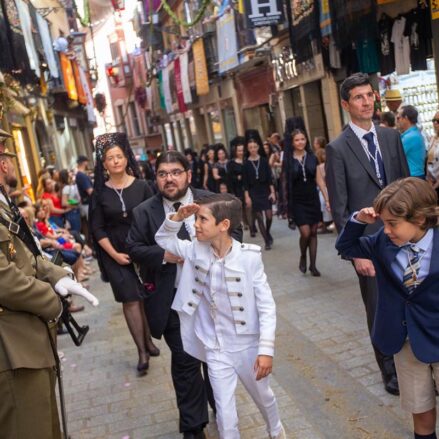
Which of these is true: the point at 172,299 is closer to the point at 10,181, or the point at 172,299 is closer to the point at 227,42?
the point at 10,181

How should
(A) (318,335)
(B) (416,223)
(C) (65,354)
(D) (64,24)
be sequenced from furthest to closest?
(D) (64,24) → (C) (65,354) → (A) (318,335) → (B) (416,223)

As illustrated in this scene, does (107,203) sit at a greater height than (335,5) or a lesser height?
lesser

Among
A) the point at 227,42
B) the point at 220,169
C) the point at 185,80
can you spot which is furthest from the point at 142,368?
the point at 185,80

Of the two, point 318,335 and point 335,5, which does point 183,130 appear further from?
point 318,335

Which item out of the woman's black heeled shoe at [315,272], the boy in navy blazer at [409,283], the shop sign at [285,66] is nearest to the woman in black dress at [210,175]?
the shop sign at [285,66]

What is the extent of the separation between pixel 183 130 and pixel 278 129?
17.6 meters

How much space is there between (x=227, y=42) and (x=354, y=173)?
15.9 m

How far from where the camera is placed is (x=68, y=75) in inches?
850

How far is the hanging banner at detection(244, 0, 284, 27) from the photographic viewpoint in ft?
44.0

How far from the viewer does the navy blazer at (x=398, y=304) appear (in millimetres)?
2816

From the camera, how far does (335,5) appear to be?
9.45 meters

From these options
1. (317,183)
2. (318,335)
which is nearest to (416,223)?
(318,335)

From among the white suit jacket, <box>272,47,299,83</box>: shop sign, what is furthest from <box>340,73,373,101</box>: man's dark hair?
<box>272,47,299,83</box>: shop sign

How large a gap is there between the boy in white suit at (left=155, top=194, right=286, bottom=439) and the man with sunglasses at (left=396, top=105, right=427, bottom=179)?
511 centimetres
